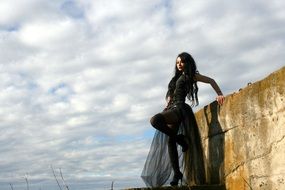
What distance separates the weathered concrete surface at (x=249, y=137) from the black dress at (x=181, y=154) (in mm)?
152

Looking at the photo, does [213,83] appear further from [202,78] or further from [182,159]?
[182,159]

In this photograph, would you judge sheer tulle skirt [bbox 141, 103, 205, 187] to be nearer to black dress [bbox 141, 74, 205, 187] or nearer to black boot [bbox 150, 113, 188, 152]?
black dress [bbox 141, 74, 205, 187]

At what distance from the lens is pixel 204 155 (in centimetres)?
632

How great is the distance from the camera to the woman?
6.07 metres

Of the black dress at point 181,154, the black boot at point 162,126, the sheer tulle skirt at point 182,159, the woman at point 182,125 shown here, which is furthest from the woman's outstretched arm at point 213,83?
the black boot at point 162,126

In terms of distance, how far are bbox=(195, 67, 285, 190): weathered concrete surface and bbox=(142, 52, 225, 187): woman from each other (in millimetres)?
176

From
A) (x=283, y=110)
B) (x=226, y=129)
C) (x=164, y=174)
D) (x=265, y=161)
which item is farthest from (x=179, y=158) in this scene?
(x=283, y=110)

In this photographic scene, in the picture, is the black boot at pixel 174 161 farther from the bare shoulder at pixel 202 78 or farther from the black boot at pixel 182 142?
the bare shoulder at pixel 202 78

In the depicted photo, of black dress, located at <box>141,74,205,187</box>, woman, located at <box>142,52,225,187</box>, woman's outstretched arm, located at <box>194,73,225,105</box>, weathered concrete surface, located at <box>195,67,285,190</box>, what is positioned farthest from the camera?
black dress, located at <box>141,74,205,187</box>

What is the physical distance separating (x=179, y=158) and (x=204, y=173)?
0.39 meters

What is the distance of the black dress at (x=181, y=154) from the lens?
620 cm

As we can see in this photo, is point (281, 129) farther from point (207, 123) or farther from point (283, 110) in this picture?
point (207, 123)

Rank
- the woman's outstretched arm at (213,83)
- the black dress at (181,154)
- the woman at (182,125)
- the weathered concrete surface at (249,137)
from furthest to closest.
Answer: the black dress at (181,154)
the woman at (182,125)
the woman's outstretched arm at (213,83)
the weathered concrete surface at (249,137)

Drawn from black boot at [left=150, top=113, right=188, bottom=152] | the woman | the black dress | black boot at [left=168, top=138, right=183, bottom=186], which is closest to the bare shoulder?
the woman
